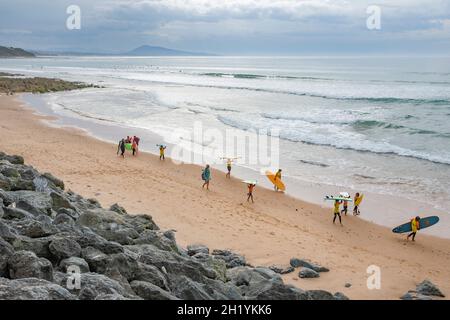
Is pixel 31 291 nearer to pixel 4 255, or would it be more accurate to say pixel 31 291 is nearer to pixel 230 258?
pixel 4 255

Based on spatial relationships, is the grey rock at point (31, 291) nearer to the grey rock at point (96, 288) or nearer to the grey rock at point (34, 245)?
the grey rock at point (96, 288)

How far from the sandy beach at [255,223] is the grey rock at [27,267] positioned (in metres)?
5.53

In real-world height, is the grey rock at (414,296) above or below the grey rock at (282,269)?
below

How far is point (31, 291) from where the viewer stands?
14.5ft

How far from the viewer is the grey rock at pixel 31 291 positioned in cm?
432

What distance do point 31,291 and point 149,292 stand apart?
1.52 m

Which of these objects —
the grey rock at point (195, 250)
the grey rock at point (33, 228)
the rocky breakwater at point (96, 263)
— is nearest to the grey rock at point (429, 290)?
the rocky breakwater at point (96, 263)

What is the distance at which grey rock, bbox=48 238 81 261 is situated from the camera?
6.02 m

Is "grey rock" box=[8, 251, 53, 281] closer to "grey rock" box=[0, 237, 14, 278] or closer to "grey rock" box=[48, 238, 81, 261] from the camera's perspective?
"grey rock" box=[0, 237, 14, 278]

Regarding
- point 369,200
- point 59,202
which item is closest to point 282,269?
point 59,202

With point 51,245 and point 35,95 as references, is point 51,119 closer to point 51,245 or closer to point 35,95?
point 35,95

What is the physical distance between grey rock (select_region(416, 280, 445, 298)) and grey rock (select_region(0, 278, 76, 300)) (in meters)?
7.65
